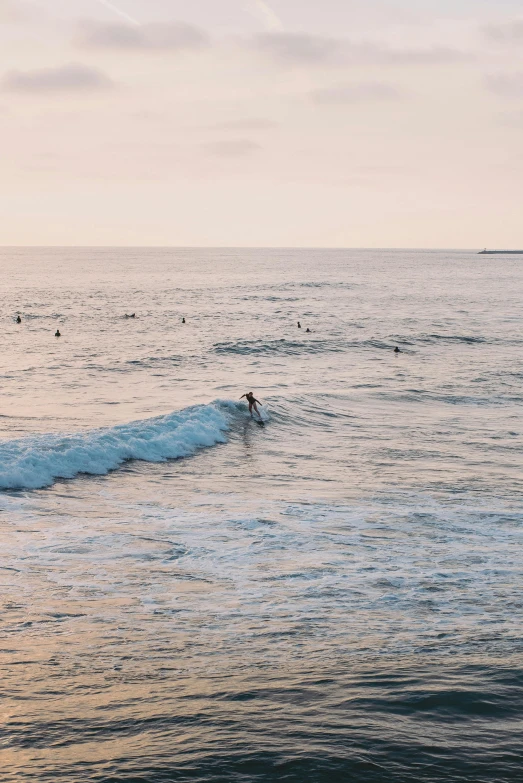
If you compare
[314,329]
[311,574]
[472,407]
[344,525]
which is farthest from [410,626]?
[314,329]

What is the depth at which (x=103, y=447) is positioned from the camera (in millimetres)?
22406

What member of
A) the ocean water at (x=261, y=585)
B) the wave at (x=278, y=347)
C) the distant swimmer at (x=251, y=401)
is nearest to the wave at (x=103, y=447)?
the ocean water at (x=261, y=585)

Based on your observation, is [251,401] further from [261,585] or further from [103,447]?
[261,585]

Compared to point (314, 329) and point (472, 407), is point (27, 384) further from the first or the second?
point (314, 329)

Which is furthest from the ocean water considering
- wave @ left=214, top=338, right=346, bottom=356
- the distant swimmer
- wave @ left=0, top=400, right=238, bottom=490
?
wave @ left=214, top=338, right=346, bottom=356

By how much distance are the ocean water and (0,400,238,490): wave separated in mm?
83

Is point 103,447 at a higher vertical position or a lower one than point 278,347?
lower

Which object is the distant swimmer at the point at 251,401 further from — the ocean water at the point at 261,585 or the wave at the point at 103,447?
the wave at the point at 103,447

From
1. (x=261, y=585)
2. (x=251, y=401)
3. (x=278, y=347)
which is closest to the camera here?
(x=261, y=585)

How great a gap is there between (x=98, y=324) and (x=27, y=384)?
3079cm

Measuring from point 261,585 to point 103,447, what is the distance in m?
11.0

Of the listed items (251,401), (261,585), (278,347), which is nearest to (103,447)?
(251,401)

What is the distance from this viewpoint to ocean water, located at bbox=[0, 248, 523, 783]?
7883 millimetres

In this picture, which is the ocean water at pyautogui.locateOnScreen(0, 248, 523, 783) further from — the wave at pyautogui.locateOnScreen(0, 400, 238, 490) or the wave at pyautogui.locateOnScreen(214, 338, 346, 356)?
the wave at pyautogui.locateOnScreen(214, 338, 346, 356)
